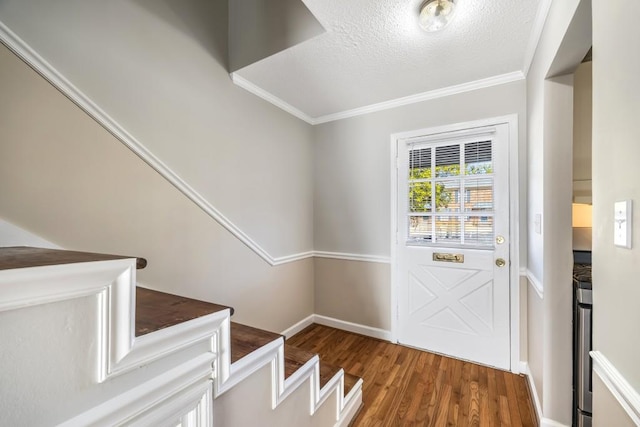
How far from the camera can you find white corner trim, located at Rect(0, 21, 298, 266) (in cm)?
109

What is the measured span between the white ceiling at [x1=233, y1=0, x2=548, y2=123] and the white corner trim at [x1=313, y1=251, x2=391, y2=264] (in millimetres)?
1553

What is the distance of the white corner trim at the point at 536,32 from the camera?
1371mm

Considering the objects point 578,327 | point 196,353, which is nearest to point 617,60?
point 578,327

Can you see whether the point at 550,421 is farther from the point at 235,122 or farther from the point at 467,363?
the point at 235,122

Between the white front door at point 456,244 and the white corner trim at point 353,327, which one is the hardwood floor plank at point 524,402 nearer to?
the white front door at point 456,244

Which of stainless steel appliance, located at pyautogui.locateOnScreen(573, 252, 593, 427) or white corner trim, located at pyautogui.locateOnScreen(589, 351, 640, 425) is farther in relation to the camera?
stainless steel appliance, located at pyautogui.locateOnScreen(573, 252, 593, 427)

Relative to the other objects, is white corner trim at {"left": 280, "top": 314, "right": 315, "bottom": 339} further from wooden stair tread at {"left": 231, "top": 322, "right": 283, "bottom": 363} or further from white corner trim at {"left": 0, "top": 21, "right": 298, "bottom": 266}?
wooden stair tread at {"left": 231, "top": 322, "right": 283, "bottom": 363}

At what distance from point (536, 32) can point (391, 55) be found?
851 mm

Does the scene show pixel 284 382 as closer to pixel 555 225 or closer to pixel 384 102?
pixel 555 225

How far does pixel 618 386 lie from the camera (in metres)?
0.66

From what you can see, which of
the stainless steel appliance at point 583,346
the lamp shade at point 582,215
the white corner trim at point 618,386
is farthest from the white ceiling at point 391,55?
the white corner trim at point 618,386

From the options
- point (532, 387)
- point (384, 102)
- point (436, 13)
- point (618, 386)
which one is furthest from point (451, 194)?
point (618, 386)

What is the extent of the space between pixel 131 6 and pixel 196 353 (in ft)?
6.31

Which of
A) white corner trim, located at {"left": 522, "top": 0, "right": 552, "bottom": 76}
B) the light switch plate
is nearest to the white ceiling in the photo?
white corner trim, located at {"left": 522, "top": 0, "right": 552, "bottom": 76}
